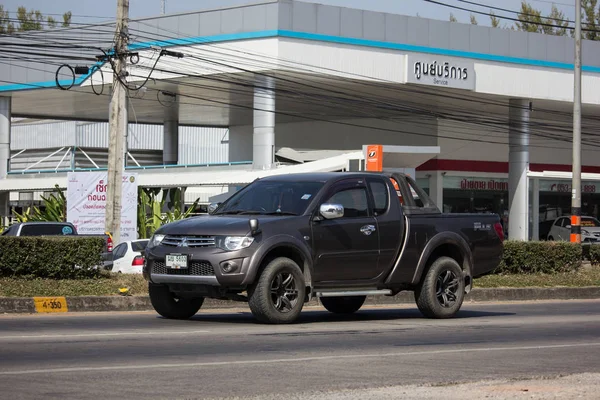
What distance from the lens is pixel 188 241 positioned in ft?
42.7

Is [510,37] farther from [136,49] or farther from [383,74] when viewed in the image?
[136,49]

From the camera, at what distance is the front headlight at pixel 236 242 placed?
12.7 meters

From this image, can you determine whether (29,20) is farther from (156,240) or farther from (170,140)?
(156,240)

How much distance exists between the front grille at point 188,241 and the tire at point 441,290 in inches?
135

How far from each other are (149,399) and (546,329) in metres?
7.71

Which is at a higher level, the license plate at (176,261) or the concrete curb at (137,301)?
the license plate at (176,261)

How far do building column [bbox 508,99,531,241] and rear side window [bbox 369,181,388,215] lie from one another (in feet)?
116

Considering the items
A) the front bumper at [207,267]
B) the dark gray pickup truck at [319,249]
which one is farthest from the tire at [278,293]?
the front bumper at [207,267]

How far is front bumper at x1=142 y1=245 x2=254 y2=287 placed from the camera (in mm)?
12633

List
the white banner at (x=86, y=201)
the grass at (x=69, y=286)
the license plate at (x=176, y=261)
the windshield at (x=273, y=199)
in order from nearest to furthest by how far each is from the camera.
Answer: the license plate at (x=176, y=261), the windshield at (x=273, y=199), the grass at (x=69, y=286), the white banner at (x=86, y=201)

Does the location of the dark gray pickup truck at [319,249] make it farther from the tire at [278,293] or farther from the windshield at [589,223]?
the windshield at [589,223]

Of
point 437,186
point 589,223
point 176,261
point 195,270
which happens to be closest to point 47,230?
point 176,261

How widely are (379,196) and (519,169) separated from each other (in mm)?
35697

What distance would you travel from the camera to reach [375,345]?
11203 mm
